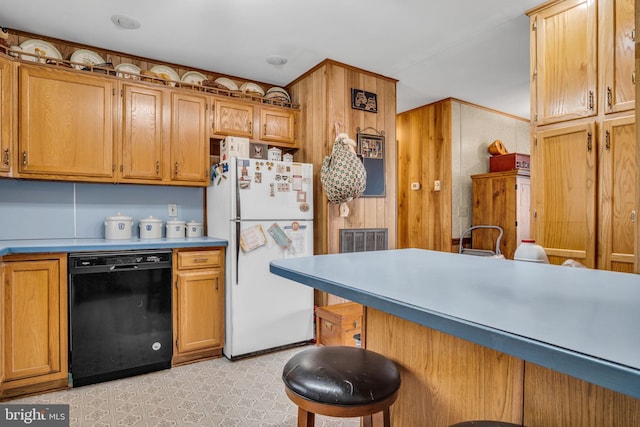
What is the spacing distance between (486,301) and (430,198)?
13.8 feet

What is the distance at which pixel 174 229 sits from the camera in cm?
315

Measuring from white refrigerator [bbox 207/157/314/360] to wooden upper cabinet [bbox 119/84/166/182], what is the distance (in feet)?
1.69

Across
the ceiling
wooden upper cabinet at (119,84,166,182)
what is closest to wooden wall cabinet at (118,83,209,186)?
wooden upper cabinet at (119,84,166,182)

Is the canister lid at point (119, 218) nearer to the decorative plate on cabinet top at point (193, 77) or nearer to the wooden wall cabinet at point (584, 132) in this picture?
the decorative plate on cabinet top at point (193, 77)

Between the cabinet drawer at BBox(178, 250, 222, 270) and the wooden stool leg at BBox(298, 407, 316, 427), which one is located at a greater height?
the cabinet drawer at BBox(178, 250, 222, 270)

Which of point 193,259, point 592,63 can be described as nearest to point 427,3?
point 592,63

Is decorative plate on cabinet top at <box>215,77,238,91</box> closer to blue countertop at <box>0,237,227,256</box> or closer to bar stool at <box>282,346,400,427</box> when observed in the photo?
blue countertop at <box>0,237,227,256</box>

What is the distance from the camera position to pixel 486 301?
755 millimetres

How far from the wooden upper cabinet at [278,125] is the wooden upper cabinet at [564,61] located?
2.15 meters

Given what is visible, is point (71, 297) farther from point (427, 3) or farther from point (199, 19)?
point (427, 3)

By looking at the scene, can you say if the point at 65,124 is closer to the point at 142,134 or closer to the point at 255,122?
the point at 142,134

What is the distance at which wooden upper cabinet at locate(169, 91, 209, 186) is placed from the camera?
10.2 ft

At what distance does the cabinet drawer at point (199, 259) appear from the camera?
2791 mm

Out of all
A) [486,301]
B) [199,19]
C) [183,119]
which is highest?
[199,19]
